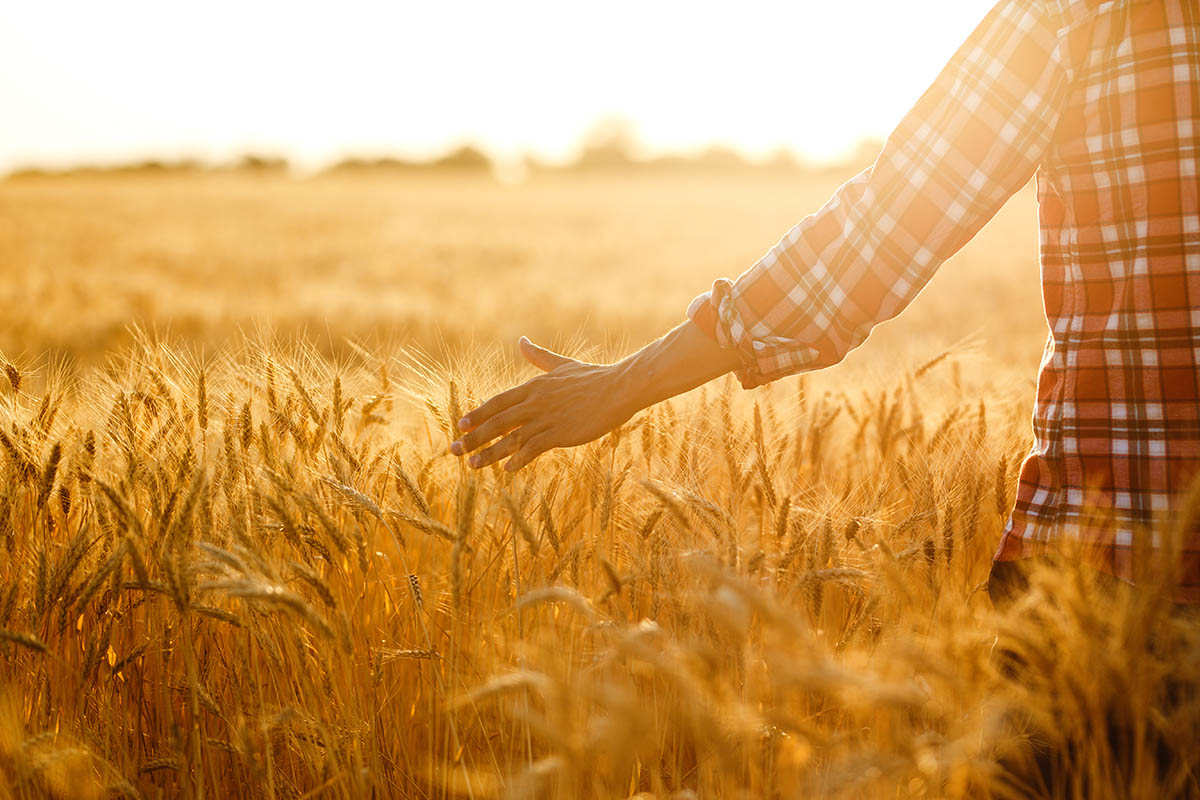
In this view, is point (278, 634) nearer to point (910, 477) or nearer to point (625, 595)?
point (625, 595)

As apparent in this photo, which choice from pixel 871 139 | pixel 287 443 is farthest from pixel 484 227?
pixel 871 139

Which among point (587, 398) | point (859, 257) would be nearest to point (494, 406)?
point (587, 398)

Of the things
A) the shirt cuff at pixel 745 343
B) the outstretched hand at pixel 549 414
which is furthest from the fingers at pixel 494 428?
the shirt cuff at pixel 745 343

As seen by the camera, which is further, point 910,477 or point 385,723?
point 910,477

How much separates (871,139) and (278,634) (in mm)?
44964

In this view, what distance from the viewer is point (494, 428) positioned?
1.25 m

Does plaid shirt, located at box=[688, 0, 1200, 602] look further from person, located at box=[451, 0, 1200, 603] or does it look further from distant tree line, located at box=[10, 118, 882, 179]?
distant tree line, located at box=[10, 118, 882, 179]

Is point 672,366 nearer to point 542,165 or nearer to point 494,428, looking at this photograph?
point 494,428

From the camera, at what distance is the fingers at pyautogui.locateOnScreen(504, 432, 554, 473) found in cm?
123

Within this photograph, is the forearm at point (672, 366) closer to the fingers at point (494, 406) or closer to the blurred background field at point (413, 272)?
the fingers at point (494, 406)

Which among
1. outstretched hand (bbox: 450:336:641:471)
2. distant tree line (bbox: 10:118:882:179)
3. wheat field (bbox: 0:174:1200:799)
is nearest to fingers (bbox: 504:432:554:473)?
outstretched hand (bbox: 450:336:641:471)

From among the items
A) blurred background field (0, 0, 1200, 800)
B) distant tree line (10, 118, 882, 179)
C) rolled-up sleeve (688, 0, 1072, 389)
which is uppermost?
distant tree line (10, 118, 882, 179)

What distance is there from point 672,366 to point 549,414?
0.65 feet

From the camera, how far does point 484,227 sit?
56.4 ft
